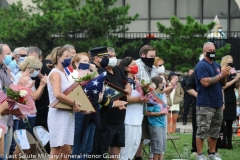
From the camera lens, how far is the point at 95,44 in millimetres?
23828

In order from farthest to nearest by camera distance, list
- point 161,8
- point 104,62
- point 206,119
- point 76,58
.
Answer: point 161,8
point 206,119
point 76,58
point 104,62

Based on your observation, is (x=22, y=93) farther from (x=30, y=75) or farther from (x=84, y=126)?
(x=30, y=75)

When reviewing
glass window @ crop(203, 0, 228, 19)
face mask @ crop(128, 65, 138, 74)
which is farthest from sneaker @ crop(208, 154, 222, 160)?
glass window @ crop(203, 0, 228, 19)

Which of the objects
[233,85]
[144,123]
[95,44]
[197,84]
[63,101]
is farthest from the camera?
[95,44]

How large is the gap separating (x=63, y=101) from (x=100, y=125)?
0.98 metres

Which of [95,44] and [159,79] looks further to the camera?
[95,44]

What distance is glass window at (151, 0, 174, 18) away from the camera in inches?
1180

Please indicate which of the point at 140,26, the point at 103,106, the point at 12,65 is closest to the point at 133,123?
the point at 103,106

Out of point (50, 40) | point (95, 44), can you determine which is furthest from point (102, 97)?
point (50, 40)

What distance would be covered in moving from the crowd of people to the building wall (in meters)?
15.8

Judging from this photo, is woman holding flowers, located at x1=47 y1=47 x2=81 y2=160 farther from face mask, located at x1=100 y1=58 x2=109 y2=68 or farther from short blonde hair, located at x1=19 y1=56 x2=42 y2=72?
short blonde hair, located at x1=19 y1=56 x2=42 y2=72

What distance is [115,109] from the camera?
1062 cm

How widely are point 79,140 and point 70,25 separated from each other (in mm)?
13959

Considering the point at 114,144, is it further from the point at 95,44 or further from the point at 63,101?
the point at 95,44
